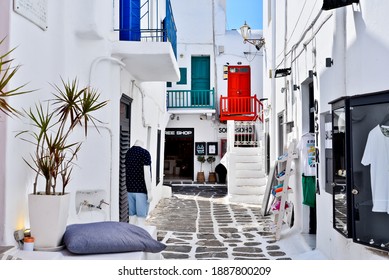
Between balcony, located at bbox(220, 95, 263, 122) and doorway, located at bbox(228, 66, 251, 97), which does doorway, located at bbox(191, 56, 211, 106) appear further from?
balcony, located at bbox(220, 95, 263, 122)

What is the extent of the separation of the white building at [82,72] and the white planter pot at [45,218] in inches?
6.8

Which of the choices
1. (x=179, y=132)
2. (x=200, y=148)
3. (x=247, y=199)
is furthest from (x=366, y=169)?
(x=179, y=132)

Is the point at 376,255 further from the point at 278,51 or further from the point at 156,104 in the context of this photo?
the point at 156,104

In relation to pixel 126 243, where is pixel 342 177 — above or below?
above

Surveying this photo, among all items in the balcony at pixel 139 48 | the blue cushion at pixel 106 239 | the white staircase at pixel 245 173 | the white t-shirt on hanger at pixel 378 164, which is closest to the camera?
the blue cushion at pixel 106 239

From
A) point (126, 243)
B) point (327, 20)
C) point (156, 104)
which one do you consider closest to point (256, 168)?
point (156, 104)

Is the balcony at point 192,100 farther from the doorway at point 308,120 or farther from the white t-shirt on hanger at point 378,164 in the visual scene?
the white t-shirt on hanger at point 378,164

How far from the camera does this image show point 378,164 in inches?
132

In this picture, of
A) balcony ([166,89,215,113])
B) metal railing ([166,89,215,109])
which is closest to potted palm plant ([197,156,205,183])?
balcony ([166,89,215,113])

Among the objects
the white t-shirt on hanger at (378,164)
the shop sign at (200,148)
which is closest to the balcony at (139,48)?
the white t-shirt on hanger at (378,164)

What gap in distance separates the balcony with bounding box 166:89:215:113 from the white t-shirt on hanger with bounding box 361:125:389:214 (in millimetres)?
11049

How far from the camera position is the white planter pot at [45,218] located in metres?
2.93

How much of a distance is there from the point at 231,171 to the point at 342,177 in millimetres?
6395

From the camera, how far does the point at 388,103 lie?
10.6ft
